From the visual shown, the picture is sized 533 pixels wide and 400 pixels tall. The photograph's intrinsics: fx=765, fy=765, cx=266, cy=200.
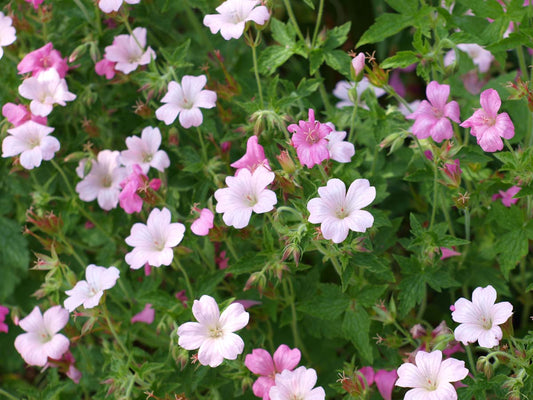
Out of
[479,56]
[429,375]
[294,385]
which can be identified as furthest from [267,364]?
[479,56]

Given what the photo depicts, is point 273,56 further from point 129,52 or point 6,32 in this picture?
point 6,32

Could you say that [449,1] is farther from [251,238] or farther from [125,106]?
[125,106]

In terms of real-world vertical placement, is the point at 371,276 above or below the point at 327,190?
below

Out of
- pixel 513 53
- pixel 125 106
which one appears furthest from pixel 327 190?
pixel 513 53

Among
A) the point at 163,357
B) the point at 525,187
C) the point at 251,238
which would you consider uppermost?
the point at 525,187

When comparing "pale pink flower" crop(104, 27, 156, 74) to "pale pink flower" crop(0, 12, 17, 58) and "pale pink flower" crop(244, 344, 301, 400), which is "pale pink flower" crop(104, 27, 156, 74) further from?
"pale pink flower" crop(244, 344, 301, 400)
